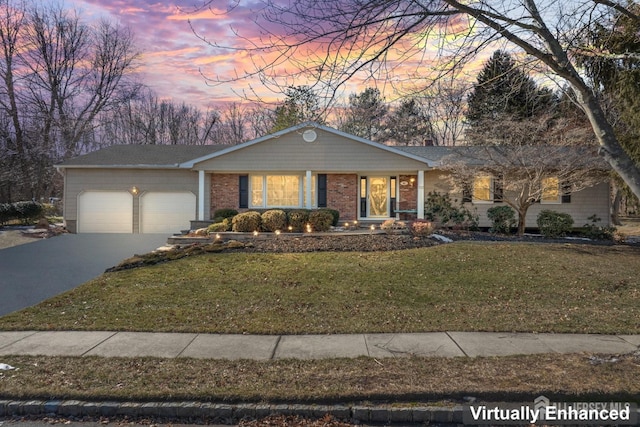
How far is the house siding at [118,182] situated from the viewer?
1834cm

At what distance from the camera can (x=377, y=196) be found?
→ 61.5ft

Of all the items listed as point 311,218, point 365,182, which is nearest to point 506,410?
point 311,218

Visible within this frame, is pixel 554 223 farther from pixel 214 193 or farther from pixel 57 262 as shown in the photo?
pixel 57 262

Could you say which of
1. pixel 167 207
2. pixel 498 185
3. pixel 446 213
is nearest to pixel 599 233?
pixel 498 185

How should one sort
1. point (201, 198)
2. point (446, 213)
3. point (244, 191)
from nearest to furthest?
1. point (446, 213)
2. point (201, 198)
3. point (244, 191)

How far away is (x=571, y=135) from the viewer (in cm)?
1416

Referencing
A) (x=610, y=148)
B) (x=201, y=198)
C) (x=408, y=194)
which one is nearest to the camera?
(x=610, y=148)

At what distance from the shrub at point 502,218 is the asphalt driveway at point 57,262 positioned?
12.5 meters

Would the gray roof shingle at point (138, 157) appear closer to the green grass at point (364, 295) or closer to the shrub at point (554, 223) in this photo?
the green grass at point (364, 295)

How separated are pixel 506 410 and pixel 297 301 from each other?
A: 166 inches

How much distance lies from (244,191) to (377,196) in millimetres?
6046

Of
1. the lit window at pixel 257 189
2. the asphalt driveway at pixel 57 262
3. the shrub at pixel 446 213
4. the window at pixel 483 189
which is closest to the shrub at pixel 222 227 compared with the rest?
the asphalt driveway at pixel 57 262

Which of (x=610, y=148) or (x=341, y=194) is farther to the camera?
(x=341, y=194)

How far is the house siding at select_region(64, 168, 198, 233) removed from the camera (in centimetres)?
1834
